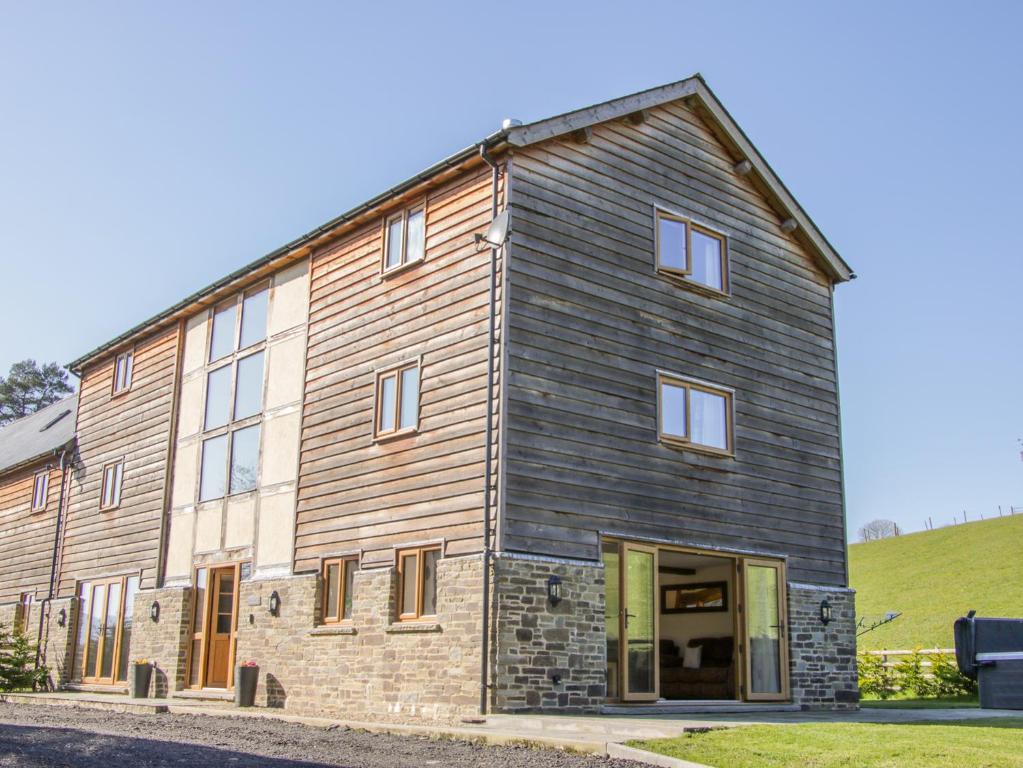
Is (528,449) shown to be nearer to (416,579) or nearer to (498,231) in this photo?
(416,579)

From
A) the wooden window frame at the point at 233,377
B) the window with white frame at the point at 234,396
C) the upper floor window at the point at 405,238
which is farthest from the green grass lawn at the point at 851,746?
the window with white frame at the point at 234,396

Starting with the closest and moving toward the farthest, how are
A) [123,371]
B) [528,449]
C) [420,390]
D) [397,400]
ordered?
[528,449]
[420,390]
[397,400]
[123,371]

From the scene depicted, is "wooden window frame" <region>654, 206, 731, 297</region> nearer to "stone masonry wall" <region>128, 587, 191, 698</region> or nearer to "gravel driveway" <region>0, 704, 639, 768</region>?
"gravel driveway" <region>0, 704, 639, 768</region>

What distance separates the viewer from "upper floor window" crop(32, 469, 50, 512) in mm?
27312

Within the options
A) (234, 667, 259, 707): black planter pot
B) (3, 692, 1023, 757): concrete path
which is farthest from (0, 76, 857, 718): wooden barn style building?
(3, 692, 1023, 757): concrete path

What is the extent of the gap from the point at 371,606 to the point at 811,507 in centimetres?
762

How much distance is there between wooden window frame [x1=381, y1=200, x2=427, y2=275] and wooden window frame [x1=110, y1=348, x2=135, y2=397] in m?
10.1

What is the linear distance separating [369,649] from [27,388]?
54972mm

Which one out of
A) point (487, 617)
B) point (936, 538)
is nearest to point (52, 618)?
point (487, 617)

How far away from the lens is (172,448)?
22.4 m

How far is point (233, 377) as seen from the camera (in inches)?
824

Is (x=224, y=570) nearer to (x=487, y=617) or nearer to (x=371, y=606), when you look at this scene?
(x=371, y=606)

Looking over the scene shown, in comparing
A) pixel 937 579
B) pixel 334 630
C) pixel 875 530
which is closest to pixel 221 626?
pixel 334 630

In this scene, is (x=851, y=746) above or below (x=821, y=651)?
below
